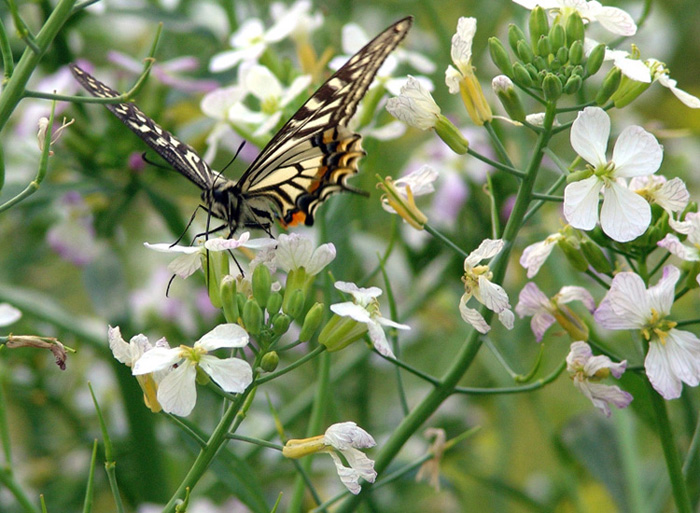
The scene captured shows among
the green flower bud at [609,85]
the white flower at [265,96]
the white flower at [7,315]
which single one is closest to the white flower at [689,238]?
the green flower bud at [609,85]

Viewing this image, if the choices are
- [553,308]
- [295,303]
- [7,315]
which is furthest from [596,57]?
[7,315]

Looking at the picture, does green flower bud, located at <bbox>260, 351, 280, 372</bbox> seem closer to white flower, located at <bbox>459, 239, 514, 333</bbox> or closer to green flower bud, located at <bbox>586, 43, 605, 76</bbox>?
white flower, located at <bbox>459, 239, 514, 333</bbox>

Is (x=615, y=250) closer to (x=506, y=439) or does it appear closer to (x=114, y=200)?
(x=506, y=439)

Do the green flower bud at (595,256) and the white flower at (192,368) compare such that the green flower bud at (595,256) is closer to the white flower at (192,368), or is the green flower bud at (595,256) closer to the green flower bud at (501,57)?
the green flower bud at (501,57)

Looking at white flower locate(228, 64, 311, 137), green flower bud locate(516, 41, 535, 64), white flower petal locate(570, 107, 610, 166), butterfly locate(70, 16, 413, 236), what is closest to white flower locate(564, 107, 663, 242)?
white flower petal locate(570, 107, 610, 166)

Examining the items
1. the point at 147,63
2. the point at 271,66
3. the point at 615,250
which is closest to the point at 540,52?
the point at 615,250

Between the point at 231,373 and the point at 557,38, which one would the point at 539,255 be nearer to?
the point at 557,38
